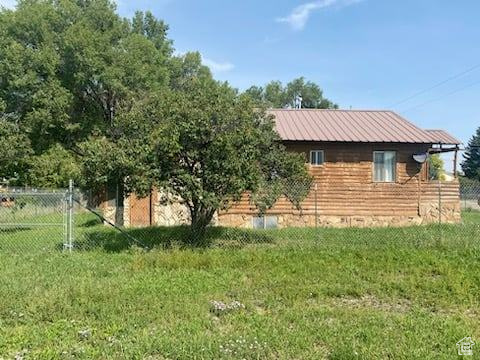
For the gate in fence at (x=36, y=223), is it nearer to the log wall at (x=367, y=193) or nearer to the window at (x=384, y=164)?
the log wall at (x=367, y=193)

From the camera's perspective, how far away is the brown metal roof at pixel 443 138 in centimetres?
1846

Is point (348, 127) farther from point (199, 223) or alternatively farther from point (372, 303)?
point (372, 303)

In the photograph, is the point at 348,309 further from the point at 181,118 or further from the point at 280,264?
the point at 181,118

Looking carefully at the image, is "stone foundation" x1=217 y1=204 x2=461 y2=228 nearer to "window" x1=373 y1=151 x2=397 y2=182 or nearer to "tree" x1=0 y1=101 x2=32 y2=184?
"window" x1=373 y1=151 x2=397 y2=182

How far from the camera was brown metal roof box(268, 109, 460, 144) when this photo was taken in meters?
18.0

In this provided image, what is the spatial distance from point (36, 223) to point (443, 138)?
50.5 ft

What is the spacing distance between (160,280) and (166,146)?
341 centimetres

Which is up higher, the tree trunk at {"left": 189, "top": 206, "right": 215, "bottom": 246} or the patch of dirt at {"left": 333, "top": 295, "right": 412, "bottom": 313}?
the tree trunk at {"left": 189, "top": 206, "right": 215, "bottom": 246}

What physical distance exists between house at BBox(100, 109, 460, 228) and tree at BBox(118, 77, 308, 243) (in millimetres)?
6992

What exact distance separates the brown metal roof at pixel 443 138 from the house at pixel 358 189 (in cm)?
6

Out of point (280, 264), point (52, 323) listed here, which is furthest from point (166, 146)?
point (52, 323)

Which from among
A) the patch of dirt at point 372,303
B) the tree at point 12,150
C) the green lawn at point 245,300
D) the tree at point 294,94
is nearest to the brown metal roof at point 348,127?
the green lawn at point 245,300

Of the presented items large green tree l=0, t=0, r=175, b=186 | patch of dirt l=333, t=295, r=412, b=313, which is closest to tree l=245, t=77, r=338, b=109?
large green tree l=0, t=0, r=175, b=186

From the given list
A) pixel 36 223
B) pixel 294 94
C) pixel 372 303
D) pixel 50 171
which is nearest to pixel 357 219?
pixel 36 223
